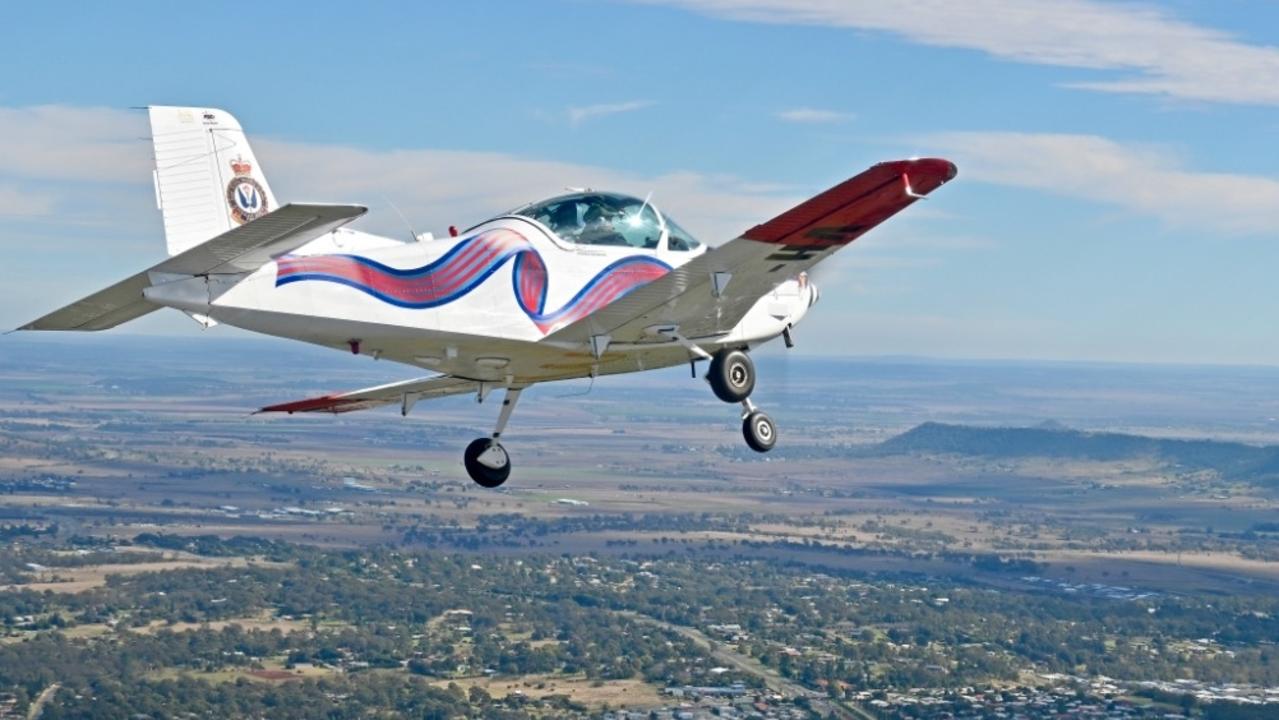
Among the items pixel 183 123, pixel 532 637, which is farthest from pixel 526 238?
pixel 532 637

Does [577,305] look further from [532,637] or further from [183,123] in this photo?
[532,637]

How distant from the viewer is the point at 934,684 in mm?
98250

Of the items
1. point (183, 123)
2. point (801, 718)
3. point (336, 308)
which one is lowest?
point (801, 718)

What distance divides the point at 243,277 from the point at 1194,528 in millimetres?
179882

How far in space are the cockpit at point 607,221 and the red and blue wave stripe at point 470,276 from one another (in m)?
0.42

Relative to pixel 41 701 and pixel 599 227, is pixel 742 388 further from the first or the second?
pixel 41 701

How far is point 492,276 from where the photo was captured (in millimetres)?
24547

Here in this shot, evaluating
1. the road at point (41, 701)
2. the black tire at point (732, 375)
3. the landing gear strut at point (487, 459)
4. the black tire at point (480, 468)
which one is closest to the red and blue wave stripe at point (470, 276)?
the black tire at point (732, 375)

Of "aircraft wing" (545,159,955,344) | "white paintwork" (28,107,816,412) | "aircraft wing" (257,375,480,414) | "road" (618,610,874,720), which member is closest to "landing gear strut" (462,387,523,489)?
"aircraft wing" (257,375,480,414)

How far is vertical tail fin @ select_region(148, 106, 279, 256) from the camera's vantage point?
23.2 meters

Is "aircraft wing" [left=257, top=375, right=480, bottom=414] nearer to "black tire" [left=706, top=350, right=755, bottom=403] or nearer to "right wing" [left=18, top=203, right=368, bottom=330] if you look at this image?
"black tire" [left=706, top=350, right=755, bottom=403]

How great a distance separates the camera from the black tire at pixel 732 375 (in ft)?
87.5

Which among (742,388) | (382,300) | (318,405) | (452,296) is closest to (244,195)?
(382,300)

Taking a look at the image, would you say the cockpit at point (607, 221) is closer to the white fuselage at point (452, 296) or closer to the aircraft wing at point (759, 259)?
the white fuselage at point (452, 296)
